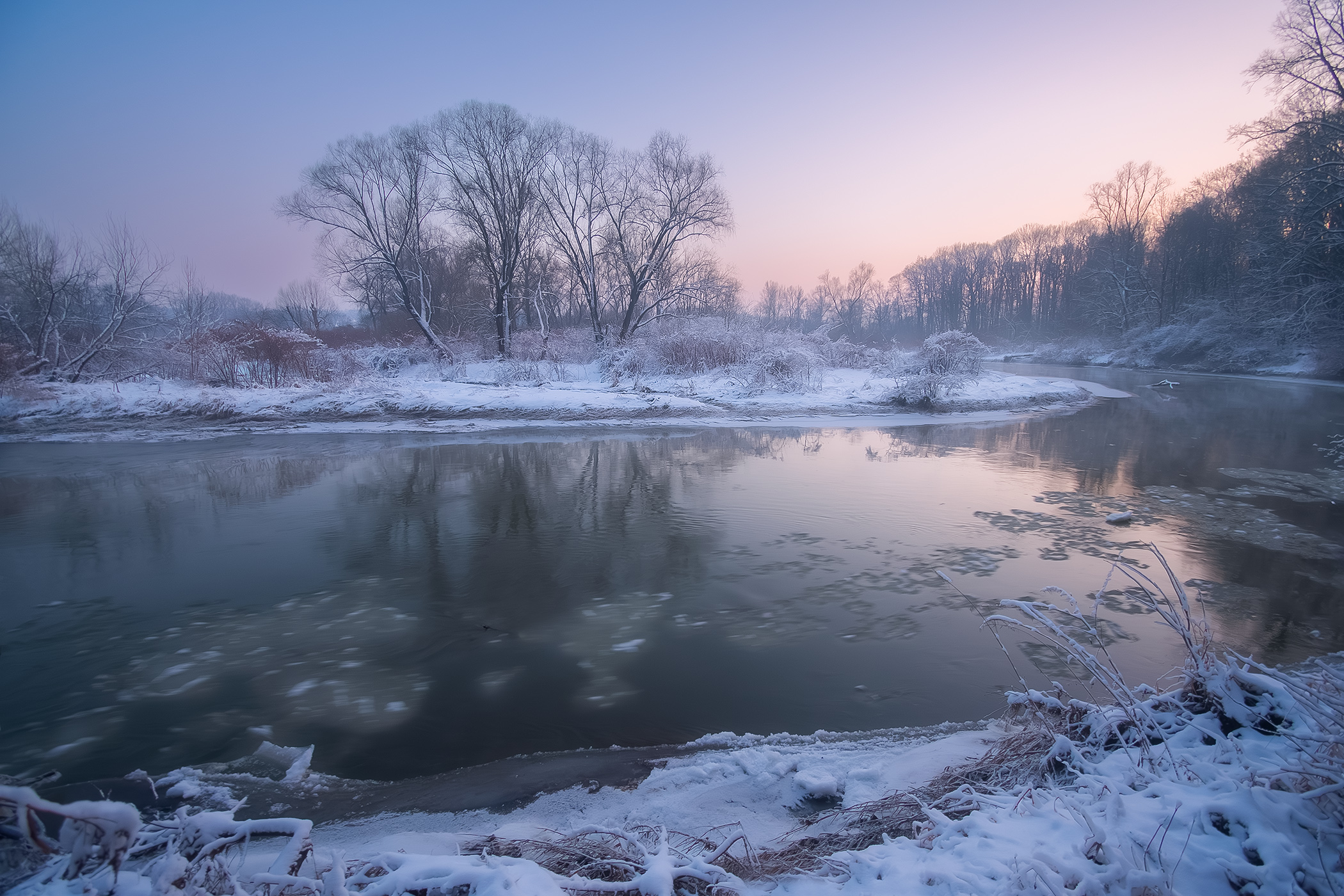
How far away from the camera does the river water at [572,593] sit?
3.88m

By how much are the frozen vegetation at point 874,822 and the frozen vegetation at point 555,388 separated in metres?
14.8

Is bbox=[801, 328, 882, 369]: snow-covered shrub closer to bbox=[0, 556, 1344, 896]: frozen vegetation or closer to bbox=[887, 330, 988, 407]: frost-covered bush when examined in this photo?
bbox=[887, 330, 988, 407]: frost-covered bush

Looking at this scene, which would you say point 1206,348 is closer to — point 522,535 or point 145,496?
point 522,535

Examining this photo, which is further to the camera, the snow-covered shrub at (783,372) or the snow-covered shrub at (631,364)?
the snow-covered shrub at (631,364)

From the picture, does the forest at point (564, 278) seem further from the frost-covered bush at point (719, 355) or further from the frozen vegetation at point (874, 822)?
the frozen vegetation at point (874, 822)

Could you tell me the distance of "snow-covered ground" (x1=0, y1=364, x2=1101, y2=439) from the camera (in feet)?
52.0

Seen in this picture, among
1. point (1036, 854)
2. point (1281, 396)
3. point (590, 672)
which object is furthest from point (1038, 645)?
point (1281, 396)

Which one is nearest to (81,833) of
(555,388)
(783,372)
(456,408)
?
(456,408)

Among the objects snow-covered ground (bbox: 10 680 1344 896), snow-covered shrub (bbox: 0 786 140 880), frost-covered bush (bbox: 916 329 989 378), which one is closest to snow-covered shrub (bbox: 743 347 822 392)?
frost-covered bush (bbox: 916 329 989 378)

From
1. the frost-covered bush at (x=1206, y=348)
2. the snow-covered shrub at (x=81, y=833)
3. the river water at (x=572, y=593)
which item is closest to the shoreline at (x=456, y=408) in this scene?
the river water at (x=572, y=593)

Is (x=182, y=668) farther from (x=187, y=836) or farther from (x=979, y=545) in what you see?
(x=979, y=545)

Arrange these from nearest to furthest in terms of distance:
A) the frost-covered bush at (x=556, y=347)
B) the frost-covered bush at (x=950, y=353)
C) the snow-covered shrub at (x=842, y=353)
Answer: the frost-covered bush at (x=950, y=353) → the frost-covered bush at (x=556, y=347) → the snow-covered shrub at (x=842, y=353)

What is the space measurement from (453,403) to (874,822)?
1767 cm

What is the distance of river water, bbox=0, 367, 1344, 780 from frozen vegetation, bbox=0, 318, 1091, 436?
5.54m
